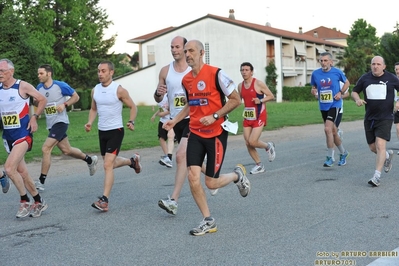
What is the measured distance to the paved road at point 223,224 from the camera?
241 inches

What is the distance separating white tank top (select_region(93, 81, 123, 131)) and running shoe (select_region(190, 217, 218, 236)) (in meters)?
2.45

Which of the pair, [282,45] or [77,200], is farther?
[282,45]

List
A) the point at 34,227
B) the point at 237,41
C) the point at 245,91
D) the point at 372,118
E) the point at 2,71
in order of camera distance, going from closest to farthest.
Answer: the point at 34,227 → the point at 2,71 → the point at 372,118 → the point at 245,91 → the point at 237,41

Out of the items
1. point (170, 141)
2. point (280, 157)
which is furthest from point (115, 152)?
point (280, 157)

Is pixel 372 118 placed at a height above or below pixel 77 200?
above

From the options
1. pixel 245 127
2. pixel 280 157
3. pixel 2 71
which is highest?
pixel 2 71

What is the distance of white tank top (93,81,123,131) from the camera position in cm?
897

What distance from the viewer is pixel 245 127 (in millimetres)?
12430

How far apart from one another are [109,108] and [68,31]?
52206 mm

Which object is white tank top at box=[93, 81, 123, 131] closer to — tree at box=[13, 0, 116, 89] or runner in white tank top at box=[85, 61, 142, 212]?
runner in white tank top at box=[85, 61, 142, 212]

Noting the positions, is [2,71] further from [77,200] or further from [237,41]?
[237,41]

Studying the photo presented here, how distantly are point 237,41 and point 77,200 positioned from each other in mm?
54305

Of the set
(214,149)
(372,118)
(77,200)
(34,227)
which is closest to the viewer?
(214,149)

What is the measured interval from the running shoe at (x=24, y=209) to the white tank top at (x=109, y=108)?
1.45 m
